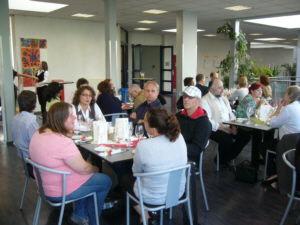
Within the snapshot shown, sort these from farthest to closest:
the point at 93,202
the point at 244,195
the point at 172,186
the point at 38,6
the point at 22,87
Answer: the point at 22,87 → the point at 38,6 → the point at 244,195 → the point at 93,202 → the point at 172,186

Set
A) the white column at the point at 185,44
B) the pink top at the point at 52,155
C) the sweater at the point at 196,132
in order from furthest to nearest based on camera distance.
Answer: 1. the white column at the point at 185,44
2. the sweater at the point at 196,132
3. the pink top at the point at 52,155

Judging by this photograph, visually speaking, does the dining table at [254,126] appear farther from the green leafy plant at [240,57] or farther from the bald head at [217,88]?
the green leafy plant at [240,57]

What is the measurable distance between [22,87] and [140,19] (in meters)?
4.75

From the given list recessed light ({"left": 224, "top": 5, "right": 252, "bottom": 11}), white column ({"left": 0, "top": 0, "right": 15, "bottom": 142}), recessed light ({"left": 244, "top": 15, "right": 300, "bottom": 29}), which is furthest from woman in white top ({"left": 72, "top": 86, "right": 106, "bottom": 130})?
recessed light ({"left": 244, "top": 15, "right": 300, "bottom": 29})

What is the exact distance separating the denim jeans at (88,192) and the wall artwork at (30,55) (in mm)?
7855

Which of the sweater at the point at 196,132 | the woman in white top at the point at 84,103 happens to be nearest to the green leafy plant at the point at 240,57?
the woman in white top at the point at 84,103

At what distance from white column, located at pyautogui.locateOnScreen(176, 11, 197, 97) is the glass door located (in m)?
6.29

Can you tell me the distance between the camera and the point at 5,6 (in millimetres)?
6055

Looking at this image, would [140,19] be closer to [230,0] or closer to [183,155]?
[230,0]

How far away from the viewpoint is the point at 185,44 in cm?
956

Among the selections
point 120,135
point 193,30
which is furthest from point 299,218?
point 193,30

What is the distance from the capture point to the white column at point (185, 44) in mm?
9453

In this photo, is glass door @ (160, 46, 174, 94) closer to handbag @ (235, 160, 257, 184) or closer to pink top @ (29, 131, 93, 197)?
handbag @ (235, 160, 257, 184)

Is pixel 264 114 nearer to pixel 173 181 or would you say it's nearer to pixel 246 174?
pixel 246 174
